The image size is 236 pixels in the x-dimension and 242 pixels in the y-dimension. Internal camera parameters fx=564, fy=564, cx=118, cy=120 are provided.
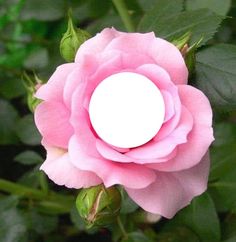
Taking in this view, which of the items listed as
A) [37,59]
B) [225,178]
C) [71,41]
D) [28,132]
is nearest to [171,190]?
[71,41]

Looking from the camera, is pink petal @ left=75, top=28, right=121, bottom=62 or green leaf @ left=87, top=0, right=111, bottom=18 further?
green leaf @ left=87, top=0, right=111, bottom=18

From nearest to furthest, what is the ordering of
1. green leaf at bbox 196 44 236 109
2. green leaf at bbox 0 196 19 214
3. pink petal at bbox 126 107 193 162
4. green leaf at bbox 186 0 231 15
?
pink petal at bbox 126 107 193 162, green leaf at bbox 196 44 236 109, green leaf at bbox 186 0 231 15, green leaf at bbox 0 196 19 214

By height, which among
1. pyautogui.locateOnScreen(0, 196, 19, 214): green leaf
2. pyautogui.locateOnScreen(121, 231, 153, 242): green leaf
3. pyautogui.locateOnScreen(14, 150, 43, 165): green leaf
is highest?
pyautogui.locateOnScreen(0, 196, 19, 214): green leaf

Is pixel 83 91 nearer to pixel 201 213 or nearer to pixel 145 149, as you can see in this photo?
pixel 145 149

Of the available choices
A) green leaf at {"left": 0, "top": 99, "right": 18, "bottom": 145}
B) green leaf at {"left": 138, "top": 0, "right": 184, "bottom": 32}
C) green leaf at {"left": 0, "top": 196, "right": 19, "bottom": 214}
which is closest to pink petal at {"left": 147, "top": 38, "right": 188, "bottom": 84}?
green leaf at {"left": 138, "top": 0, "right": 184, "bottom": 32}

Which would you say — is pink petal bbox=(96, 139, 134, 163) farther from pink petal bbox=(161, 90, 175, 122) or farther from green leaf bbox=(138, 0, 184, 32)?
green leaf bbox=(138, 0, 184, 32)

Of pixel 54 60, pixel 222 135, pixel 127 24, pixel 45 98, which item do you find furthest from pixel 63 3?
pixel 45 98

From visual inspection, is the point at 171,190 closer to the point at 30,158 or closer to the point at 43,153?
the point at 30,158
